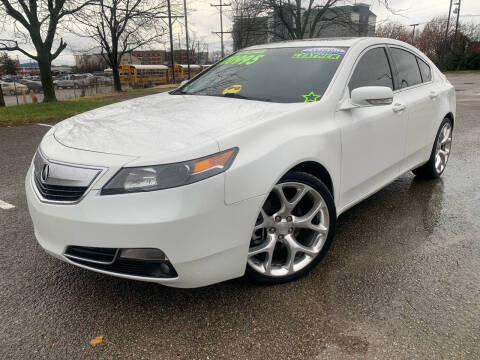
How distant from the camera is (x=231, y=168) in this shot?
83.5 inches

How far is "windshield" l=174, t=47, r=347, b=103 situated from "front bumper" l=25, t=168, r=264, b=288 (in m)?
1.16

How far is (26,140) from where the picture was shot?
801 centimetres

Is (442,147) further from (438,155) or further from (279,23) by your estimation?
(279,23)

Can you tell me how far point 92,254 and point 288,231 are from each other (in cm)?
119

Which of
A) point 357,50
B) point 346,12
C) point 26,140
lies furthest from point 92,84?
point 357,50

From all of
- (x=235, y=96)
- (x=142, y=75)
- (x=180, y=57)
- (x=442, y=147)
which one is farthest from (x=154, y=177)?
(x=180, y=57)

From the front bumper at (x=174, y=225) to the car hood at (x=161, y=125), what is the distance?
264 millimetres

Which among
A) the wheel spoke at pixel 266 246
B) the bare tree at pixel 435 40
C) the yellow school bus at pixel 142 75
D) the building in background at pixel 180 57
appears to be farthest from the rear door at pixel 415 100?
the building in background at pixel 180 57

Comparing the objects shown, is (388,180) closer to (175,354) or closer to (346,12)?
(175,354)

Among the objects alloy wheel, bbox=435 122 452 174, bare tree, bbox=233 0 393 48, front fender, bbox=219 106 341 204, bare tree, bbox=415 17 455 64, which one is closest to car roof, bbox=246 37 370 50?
front fender, bbox=219 106 341 204

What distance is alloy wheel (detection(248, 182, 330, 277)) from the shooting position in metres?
2.48

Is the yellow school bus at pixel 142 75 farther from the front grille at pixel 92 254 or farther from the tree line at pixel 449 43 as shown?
the front grille at pixel 92 254

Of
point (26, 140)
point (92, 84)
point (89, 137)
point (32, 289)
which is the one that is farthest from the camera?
point (92, 84)

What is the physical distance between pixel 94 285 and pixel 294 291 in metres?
1.31
